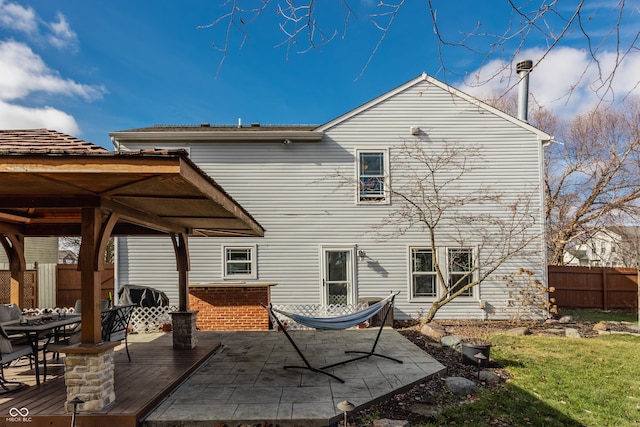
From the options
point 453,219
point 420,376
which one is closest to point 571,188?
point 453,219

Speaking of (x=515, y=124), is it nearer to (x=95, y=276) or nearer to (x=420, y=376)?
(x=420, y=376)

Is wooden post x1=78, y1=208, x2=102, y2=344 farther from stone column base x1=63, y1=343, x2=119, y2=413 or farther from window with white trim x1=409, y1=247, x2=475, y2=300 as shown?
window with white trim x1=409, y1=247, x2=475, y2=300

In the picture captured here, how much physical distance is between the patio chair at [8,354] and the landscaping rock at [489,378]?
5771 mm

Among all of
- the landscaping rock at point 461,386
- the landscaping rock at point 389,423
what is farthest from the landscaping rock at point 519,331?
the landscaping rock at point 389,423

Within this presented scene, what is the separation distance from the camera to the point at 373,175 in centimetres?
1081

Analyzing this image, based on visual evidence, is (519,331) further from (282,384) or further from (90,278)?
(90,278)

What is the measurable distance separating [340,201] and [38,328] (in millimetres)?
7405

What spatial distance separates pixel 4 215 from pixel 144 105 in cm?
420

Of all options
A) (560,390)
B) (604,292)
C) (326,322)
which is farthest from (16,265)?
(604,292)

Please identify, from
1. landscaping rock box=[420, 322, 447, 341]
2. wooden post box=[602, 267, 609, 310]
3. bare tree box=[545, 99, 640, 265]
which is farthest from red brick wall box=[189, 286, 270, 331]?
bare tree box=[545, 99, 640, 265]

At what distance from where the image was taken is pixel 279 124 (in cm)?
1338

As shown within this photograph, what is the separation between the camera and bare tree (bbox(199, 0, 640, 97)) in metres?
2.21

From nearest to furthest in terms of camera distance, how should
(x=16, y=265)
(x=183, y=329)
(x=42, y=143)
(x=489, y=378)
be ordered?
(x=42, y=143) → (x=489, y=378) → (x=183, y=329) → (x=16, y=265)

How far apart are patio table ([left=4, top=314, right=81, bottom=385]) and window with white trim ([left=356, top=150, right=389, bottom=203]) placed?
285 inches
